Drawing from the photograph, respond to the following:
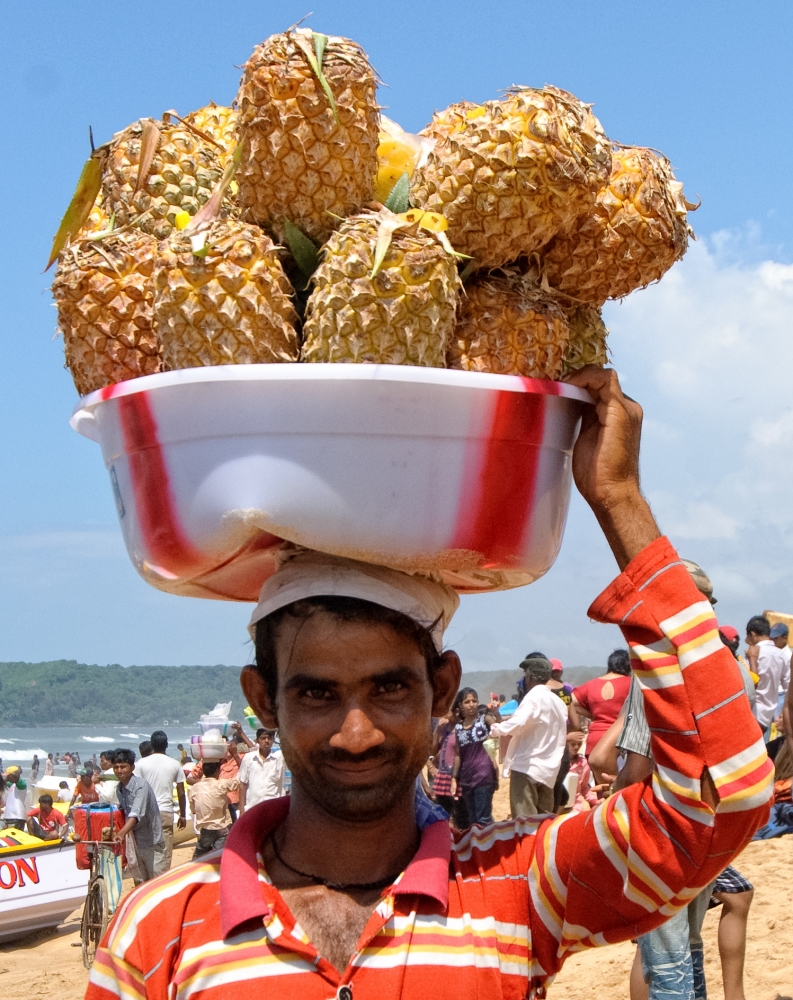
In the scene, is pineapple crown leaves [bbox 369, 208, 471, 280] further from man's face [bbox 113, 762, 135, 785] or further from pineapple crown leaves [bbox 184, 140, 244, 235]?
man's face [bbox 113, 762, 135, 785]

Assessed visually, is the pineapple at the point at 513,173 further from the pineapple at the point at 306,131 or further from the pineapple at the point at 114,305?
the pineapple at the point at 114,305

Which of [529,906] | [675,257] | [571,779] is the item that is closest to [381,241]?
[675,257]

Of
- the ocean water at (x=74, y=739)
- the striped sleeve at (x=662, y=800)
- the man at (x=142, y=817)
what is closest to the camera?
the striped sleeve at (x=662, y=800)

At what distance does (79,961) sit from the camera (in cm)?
1046

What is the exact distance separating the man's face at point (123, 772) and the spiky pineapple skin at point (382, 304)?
32.6ft

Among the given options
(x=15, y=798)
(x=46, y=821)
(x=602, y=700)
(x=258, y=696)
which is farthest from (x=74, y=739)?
(x=258, y=696)

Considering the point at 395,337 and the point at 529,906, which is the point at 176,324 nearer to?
the point at 395,337

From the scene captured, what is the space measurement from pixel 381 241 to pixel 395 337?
0.16 m

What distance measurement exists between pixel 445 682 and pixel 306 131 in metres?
1.04

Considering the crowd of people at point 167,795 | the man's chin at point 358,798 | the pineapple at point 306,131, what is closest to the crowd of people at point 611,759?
the crowd of people at point 167,795

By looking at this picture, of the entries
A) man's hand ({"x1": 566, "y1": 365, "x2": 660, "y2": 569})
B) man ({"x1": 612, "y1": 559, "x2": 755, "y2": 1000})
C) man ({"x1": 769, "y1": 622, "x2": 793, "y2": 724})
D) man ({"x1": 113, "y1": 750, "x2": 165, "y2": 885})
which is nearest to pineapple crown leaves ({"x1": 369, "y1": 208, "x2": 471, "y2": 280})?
man's hand ({"x1": 566, "y1": 365, "x2": 660, "y2": 569})

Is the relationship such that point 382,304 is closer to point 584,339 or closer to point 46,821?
point 584,339

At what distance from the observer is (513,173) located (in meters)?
1.80

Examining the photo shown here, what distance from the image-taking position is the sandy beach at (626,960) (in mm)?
6457
